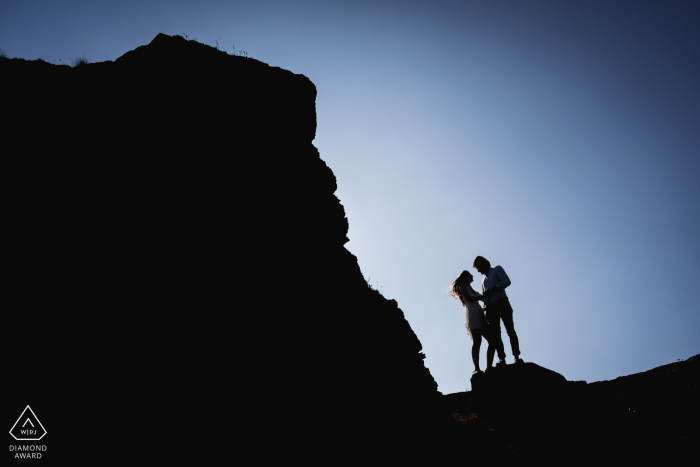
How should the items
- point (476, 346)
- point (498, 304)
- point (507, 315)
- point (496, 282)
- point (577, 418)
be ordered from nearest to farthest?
point (577, 418) < point (507, 315) < point (498, 304) < point (496, 282) < point (476, 346)

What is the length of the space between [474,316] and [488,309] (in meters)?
0.42

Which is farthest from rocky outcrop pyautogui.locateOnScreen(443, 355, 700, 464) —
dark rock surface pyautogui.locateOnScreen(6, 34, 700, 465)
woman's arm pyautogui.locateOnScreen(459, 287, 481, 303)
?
woman's arm pyautogui.locateOnScreen(459, 287, 481, 303)

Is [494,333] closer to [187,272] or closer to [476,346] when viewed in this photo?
[476,346]

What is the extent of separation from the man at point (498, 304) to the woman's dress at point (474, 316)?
0.64 feet

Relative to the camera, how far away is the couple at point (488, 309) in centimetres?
865

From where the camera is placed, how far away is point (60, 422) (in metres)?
4.64

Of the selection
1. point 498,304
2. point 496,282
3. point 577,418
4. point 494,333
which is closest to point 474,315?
point 494,333

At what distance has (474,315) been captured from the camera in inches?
362

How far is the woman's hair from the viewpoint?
949 centimetres

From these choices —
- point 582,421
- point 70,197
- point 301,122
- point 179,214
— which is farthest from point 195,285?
point 582,421

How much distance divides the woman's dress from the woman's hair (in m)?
0.13

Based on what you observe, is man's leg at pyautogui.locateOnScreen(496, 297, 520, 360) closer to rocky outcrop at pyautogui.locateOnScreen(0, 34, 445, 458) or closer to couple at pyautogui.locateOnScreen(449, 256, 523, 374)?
couple at pyautogui.locateOnScreen(449, 256, 523, 374)

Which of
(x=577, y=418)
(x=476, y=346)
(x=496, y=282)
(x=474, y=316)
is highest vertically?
(x=496, y=282)

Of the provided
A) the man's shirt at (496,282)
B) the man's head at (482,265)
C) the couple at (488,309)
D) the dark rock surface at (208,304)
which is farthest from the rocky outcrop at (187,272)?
the man's head at (482,265)
